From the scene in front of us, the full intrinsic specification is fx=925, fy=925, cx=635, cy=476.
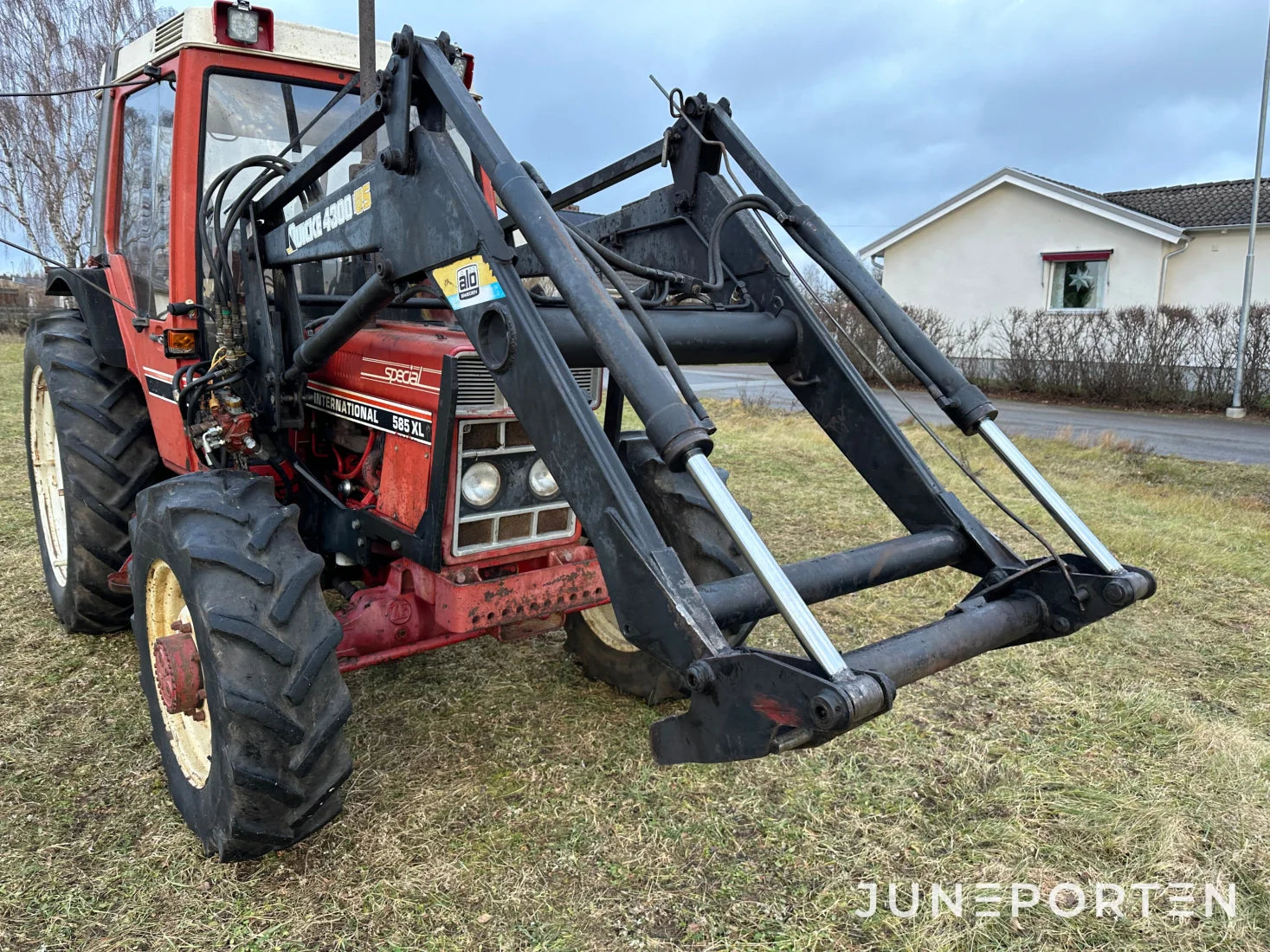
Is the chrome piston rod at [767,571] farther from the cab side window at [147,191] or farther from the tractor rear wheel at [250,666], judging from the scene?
the cab side window at [147,191]

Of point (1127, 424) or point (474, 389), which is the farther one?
point (1127, 424)

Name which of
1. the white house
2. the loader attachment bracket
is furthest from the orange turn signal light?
the white house

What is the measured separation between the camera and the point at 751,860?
2.66 meters

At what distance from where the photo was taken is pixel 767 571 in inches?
71.5

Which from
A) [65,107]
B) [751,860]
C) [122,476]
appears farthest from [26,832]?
[65,107]

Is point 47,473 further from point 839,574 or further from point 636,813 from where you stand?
point 839,574

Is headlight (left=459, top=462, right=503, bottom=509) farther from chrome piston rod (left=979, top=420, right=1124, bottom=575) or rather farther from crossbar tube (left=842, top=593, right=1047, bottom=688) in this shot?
chrome piston rod (left=979, top=420, right=1124, bottom=575)

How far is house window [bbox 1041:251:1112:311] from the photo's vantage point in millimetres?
20016

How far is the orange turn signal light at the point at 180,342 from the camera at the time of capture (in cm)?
315

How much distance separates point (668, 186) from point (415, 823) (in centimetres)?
215

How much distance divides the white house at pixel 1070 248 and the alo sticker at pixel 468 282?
20.4m

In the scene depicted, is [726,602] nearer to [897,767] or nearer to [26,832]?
[897,767]

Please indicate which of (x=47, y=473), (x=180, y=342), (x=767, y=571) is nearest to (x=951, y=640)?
(x=767, y=571)

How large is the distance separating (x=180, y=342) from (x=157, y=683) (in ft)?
3.76
